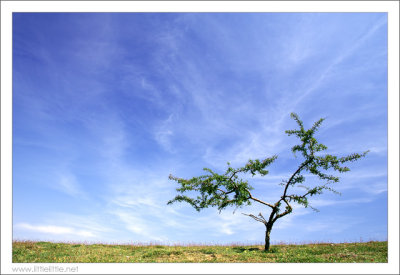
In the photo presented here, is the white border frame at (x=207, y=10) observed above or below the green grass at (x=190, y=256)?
above

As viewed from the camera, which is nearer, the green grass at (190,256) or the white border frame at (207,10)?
the white border frame at (207,10)

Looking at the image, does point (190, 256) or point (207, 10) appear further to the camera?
point (190, 256)

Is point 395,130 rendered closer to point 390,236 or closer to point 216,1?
point 390,236

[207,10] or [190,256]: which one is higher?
[207,10]

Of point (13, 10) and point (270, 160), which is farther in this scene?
point (270, 160)

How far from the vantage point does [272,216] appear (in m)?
22.1

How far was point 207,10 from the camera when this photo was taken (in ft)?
51.8

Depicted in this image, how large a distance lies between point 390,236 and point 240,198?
10.3 m

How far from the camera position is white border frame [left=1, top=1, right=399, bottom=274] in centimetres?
1358

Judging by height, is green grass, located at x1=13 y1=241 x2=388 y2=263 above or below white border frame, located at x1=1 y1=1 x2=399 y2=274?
below

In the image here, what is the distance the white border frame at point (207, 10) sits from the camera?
535 inches

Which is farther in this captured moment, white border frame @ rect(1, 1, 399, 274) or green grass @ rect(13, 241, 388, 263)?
green grass @ rect(13, 241, 388, 263)

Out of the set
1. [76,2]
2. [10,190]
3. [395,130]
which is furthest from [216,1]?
[10,190]

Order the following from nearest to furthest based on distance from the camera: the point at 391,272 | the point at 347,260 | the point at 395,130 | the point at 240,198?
the point at 391,272 < the point at 395,130 < the point at 347,260 < the point at 240,198
